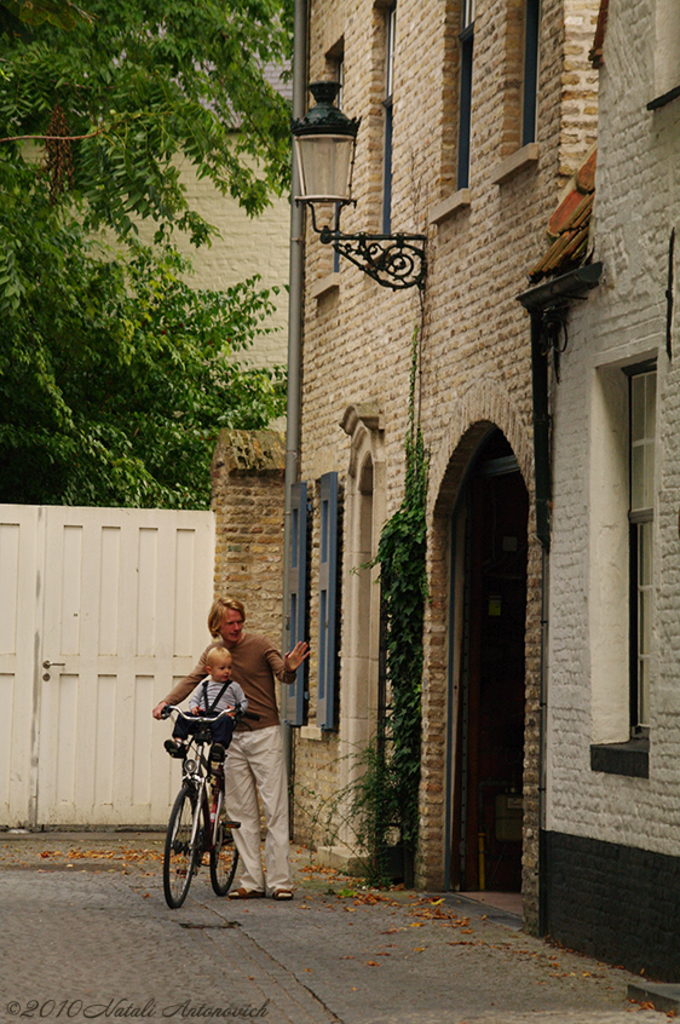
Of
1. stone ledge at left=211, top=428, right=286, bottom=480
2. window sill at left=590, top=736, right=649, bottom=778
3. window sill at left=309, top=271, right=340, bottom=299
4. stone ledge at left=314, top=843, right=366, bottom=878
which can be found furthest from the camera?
stone ledge at left=211, top=428, right=286, bottom=480

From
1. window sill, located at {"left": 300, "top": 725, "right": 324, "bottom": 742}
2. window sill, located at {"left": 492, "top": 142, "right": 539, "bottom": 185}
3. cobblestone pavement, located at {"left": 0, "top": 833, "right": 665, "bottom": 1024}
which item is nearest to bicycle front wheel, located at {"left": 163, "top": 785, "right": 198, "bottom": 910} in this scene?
cobblestone pavement, located at {"left": 0, "top": 833, "right": 665, "bottom": 1024}

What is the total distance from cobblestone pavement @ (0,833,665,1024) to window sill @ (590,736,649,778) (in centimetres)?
93

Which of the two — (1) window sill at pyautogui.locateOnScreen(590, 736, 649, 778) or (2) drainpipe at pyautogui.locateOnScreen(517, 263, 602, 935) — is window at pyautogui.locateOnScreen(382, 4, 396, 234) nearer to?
(2) drainpipe at pyautogui.locateOnScreen(517, 263, 602, 935)

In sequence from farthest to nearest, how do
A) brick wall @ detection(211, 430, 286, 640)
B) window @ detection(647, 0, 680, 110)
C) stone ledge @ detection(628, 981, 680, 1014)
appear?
brick wall @ detection(211, 430, 286, 640), window @ detection(647, 0, 680, 110), stone ledge @ detection(628, 981, 680, 1014)

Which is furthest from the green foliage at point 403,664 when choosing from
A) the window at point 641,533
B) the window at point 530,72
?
the window at point 641,533

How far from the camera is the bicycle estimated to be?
33.4 feet

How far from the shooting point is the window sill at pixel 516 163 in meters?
9.91

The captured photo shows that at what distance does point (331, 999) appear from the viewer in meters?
7.38

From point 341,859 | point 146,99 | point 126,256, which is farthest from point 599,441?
point 126,256

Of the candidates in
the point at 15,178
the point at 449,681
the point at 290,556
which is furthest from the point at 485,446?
the point at 15,178

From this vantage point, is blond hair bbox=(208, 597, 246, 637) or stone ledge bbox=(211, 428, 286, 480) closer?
blond hair bbox=(208, 597, 246, 637)

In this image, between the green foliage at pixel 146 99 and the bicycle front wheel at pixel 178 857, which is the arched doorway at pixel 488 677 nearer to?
the bicycle front wheel at pixel 178 857

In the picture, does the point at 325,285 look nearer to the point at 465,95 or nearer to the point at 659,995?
the point at 465,95

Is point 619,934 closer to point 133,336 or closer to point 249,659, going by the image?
point 249,659
